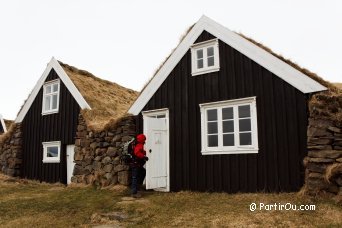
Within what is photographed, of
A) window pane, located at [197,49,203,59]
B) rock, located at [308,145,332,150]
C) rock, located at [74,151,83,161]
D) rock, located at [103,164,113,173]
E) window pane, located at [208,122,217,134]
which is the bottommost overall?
rock, located at [103,164,113,173]

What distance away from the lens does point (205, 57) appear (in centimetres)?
1138

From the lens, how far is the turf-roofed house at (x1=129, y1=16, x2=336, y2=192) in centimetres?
939

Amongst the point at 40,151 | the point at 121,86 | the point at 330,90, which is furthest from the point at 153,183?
the point at 121,86

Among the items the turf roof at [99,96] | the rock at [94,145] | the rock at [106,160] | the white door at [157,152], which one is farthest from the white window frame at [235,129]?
the rock at [94,145]

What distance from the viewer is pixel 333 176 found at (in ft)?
26.8

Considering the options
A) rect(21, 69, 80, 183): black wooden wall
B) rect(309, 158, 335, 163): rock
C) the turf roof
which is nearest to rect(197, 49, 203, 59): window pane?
the turf roof

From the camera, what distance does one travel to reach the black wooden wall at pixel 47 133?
1546cm

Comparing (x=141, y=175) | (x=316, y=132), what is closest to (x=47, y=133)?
(x=141, y=175)

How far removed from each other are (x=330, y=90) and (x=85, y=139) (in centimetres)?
974

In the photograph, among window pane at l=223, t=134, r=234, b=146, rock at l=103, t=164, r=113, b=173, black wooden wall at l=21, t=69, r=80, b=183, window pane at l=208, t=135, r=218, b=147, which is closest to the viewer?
window pane at l=223, t=134, r=234, b=146

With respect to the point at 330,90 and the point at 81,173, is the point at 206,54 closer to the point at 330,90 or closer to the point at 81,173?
the point at 330,90

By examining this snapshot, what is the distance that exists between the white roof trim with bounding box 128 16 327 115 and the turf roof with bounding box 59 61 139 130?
67.5 inches

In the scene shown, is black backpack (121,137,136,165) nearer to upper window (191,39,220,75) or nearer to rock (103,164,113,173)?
rock (103,164,113,173)

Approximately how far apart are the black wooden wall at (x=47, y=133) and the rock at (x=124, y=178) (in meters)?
4.09
